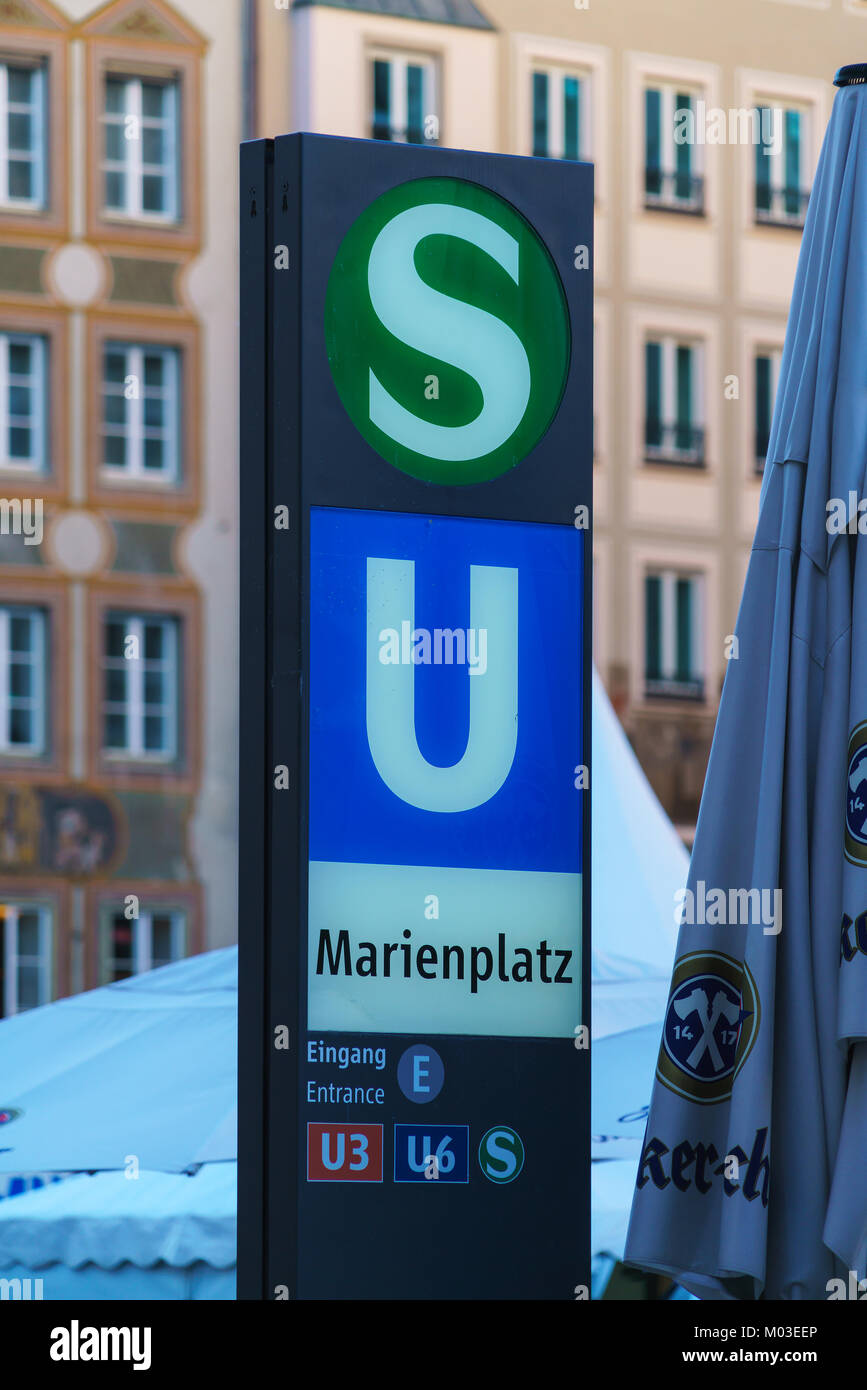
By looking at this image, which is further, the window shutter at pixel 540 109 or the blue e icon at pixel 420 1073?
the window shutter at pixel 540 109

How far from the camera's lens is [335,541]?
172 inches

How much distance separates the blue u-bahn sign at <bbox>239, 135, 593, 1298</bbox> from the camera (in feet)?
13.8

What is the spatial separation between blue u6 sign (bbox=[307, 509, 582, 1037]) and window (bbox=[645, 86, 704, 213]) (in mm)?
24521

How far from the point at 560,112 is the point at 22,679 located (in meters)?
9.62

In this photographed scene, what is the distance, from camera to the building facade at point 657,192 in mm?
26484

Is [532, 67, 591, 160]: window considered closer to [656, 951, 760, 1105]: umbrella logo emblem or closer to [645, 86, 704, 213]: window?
[645, 86, 704, 213]: window

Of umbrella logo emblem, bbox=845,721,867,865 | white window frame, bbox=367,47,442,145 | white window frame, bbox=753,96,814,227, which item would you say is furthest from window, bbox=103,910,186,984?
umbrella logo emblem, bbox=845,721,867,865

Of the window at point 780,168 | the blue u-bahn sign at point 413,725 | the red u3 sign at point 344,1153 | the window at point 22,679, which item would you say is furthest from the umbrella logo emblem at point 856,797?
the window at point 780,168

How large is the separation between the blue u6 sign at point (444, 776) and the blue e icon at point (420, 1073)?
5 centimetres

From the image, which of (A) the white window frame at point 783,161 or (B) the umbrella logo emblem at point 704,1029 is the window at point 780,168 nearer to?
(A) the white window frame at point 783,161

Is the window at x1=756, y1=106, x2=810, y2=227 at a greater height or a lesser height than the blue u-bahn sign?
greater
